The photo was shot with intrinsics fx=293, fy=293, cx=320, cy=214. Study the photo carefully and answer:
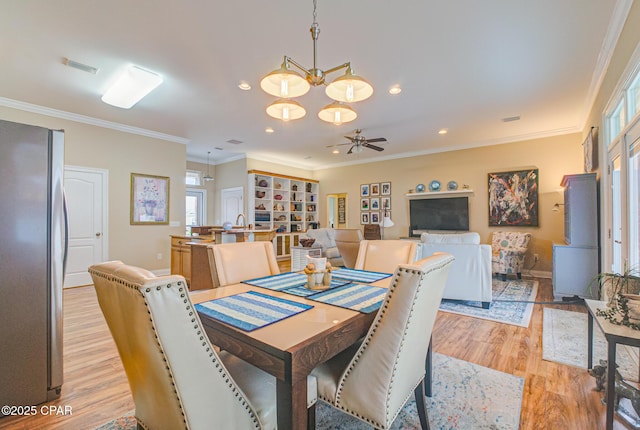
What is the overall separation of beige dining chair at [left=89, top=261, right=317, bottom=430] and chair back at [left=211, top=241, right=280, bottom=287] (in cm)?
88

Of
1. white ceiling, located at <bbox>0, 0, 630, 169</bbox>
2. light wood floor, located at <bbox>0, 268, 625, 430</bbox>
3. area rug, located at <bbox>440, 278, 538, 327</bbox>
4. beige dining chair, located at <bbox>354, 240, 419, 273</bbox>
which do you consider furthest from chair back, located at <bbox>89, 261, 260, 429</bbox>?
area rug, located at <bbox>440, 278, 538, 327</bbox>

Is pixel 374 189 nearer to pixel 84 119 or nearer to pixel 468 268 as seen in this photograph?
pixel 468 268

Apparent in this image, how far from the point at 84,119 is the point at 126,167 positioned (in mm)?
934

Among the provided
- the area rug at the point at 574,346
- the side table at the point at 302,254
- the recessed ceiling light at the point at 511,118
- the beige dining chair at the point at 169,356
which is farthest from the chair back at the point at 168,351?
the recessed ceiling light at the point at 511,118

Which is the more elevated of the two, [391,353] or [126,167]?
[126,167]

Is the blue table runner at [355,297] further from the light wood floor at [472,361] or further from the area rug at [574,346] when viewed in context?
the area rug at [574,346]

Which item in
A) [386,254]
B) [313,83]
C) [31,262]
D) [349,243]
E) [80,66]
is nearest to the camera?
[31,262]

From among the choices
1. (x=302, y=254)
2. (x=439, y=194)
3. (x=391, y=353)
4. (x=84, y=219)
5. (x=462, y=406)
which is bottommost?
(x=462, y=406)

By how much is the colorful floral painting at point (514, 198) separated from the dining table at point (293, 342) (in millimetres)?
6024

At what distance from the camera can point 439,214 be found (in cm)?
689

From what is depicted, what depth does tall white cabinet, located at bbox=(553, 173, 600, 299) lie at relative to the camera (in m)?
3.83

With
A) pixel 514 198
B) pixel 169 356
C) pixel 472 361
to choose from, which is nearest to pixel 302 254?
pixel 472 361

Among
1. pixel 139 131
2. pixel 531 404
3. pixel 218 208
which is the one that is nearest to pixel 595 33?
pixel 531 404

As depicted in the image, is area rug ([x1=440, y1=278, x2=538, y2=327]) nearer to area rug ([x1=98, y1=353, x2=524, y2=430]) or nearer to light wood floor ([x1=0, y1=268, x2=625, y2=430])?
light wood floor ([x1=0, y1=268, x2=625, y2=430])
